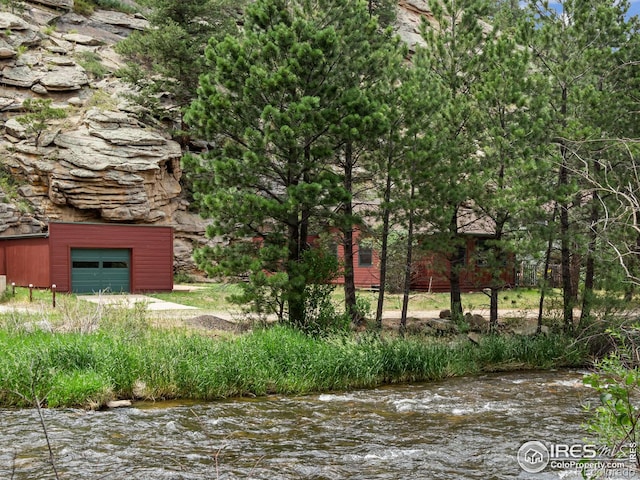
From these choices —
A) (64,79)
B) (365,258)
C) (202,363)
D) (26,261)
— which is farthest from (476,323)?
(64,79)

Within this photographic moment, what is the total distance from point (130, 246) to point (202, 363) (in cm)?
1635

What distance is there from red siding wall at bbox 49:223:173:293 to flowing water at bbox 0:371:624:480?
16.1m

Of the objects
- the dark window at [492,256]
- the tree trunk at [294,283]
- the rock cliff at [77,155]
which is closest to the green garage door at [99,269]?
the rock cliff at [77,155]

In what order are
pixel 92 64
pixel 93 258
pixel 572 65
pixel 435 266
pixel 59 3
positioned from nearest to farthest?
1. pixel 572 65
2. pixel 435 266
3. pixel 93 258
4. pixel 92 64
5. pixel 59 3

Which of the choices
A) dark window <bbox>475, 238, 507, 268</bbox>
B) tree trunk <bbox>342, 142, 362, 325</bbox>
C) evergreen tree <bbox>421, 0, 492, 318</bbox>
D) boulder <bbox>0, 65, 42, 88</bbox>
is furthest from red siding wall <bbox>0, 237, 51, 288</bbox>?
dark window <bbox>475, 238, 507, 268</bbox>

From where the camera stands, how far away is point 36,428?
340 inches

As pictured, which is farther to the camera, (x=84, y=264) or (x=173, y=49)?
(x=173, y=49)

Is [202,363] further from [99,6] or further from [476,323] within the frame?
[99,6]

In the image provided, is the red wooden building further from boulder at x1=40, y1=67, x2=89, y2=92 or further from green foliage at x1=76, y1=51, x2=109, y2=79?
green foliage at x1=76, y1=51, x2=109, y2=79

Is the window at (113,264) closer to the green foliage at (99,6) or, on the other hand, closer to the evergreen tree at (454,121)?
the evergreen tree at (454,121)

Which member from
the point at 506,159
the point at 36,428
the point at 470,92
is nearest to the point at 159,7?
the point at 470,92

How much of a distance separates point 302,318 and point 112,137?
20236mm

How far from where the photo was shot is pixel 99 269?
25828 millimetres

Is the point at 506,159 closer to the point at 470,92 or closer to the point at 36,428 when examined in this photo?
the point at 470,92
